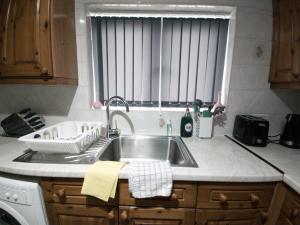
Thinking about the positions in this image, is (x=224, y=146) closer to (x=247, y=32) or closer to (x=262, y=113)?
(x=262, y=113)

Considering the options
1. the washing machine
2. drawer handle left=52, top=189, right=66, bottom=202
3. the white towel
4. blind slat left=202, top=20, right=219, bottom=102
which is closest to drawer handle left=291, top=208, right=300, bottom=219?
the white towel

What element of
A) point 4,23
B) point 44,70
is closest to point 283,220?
point 44,70

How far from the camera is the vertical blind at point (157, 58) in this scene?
1.44m

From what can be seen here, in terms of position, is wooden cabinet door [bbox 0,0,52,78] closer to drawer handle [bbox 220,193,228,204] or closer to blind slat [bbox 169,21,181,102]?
blind slat [bbox 169,21,181,102]

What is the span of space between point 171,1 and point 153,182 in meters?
1.30

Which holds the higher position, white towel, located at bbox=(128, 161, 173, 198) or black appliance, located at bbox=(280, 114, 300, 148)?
black appliance, located at bbox=(280, 114, 300, 148)

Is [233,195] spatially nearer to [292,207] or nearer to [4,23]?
[292,207]

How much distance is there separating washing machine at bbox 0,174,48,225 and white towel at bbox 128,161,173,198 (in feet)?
1.68

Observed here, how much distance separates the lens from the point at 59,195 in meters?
0.88

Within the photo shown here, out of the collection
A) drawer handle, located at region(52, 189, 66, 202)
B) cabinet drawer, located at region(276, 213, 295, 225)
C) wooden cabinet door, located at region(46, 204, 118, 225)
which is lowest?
wooden cabinet door, located at region(46, 204, 118, 225)

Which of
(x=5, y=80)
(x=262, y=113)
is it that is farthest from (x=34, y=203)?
(x=262, y=113)

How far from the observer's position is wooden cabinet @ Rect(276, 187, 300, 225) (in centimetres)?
77

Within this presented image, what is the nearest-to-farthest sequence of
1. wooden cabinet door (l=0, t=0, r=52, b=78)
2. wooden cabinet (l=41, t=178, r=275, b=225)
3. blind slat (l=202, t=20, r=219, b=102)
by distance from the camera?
1. wooden cabinet (l=41, t=178, r=275, b=225)
2. wooden cabinet door (l=0, t=0, r=52, b=78)
3. blind slat (l=202, t=20, r=219, b=102)

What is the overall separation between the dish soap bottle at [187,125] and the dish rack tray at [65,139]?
0.64 metres
